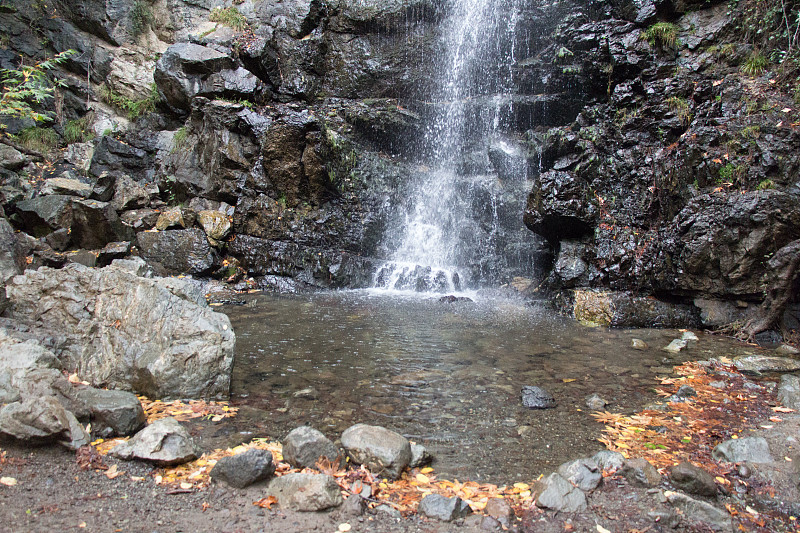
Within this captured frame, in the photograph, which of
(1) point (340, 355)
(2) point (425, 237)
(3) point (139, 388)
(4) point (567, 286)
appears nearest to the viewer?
(3) point (139, 388)

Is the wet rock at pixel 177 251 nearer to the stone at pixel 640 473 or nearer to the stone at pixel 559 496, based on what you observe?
the stone at pixel 559 496

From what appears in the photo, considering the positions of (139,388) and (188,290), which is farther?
(188,290)

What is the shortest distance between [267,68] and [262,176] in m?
3.88

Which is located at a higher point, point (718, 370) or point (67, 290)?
point (67, 290)

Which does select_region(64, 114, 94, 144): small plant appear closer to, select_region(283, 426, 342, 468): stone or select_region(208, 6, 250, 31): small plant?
select_region(208, 6, 250, 31): small plant

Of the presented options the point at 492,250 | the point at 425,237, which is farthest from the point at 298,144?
the point at 492,250


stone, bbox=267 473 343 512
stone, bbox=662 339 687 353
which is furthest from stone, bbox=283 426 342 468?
stone, bbox=662 339 687 353

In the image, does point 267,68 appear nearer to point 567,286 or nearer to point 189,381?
point 567,286

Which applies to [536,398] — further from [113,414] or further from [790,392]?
[113,414]

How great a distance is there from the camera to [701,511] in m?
2.38

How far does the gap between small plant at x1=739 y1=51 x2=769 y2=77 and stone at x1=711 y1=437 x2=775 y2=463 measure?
334 inches

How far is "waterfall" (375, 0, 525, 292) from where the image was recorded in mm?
12648

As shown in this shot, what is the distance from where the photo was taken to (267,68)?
13625 mm

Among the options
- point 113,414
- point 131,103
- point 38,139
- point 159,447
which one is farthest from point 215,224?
point 159,447
